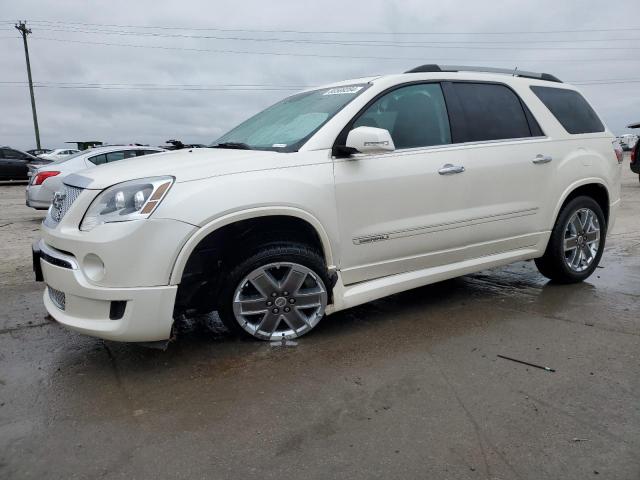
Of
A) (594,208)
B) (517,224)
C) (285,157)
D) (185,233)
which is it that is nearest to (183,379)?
(185,233)

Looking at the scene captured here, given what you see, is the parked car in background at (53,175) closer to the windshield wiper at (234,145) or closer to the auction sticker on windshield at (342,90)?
the windshield wiper at (234,145)

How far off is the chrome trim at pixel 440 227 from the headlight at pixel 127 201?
1.31m

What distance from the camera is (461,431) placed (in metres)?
2.40

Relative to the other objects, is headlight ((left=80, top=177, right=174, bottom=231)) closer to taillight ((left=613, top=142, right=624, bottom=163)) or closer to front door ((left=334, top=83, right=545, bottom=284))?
front door ((left=334, top=83, right=545, bottom=284))

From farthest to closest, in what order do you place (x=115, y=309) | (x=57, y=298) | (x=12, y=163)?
(x=12, y=163) → (x=57, y=298) → (x=115, y=309)

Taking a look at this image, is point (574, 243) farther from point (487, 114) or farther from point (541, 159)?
point (487, 114)

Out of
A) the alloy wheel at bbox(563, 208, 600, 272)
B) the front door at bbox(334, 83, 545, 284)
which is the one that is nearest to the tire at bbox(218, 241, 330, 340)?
the front door at bbox(334, 83, 545, 284)

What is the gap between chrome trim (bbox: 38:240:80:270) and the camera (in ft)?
9.56

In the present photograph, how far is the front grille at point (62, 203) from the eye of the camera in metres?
3.10

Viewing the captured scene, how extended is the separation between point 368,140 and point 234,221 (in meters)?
0.98

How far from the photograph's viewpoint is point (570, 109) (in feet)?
15.6

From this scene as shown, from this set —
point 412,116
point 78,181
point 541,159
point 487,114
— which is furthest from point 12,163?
point 541,159

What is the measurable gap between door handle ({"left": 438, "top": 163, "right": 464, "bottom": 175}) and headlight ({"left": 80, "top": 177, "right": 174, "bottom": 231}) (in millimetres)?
1920

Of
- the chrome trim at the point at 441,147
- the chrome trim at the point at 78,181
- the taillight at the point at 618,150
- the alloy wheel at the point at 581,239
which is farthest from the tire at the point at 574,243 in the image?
the chrome trim at the point at 78,181
